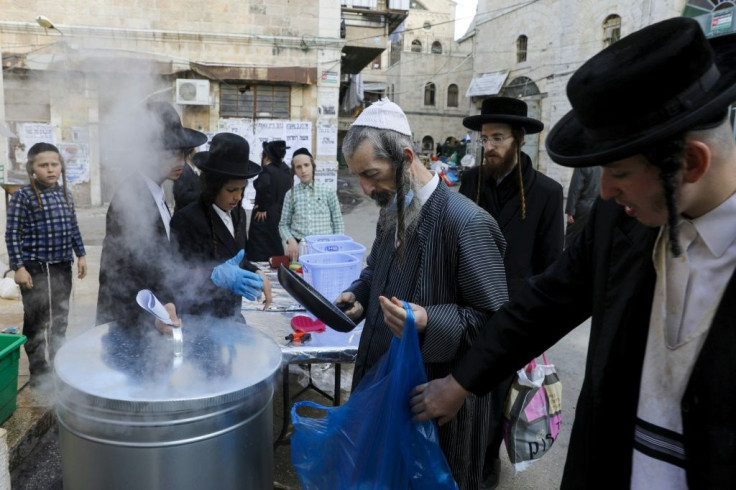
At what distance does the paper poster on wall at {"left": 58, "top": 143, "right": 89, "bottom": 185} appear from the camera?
8773 millimetres

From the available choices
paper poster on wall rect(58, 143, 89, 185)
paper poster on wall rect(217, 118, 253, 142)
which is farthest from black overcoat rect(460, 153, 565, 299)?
paper poster on wall rect(217, 118, 253, 142)

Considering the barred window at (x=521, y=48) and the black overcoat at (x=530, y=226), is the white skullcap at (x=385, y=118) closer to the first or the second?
the black overcoat at (x=530, y=226)

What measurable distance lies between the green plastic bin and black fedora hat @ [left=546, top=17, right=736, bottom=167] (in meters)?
3.14

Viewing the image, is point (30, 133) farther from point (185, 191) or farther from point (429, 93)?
point (429, 93)

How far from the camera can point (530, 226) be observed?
277 centimetres

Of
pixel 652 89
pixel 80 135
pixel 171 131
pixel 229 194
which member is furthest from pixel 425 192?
pixel 80 135

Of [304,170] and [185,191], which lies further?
[304,170]

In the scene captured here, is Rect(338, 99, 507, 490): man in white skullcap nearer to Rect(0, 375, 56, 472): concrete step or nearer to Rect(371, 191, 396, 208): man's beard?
Rect(371, 191, 396, 208): man's beard

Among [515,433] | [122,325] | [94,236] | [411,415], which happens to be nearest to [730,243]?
[411,415]

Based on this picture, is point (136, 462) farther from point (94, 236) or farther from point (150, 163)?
point (94, 236)

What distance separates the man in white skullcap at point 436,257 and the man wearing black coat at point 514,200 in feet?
3.25

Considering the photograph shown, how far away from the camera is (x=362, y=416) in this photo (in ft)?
5.63

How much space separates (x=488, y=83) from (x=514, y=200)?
74.7ft

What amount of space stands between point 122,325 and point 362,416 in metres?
1.14
